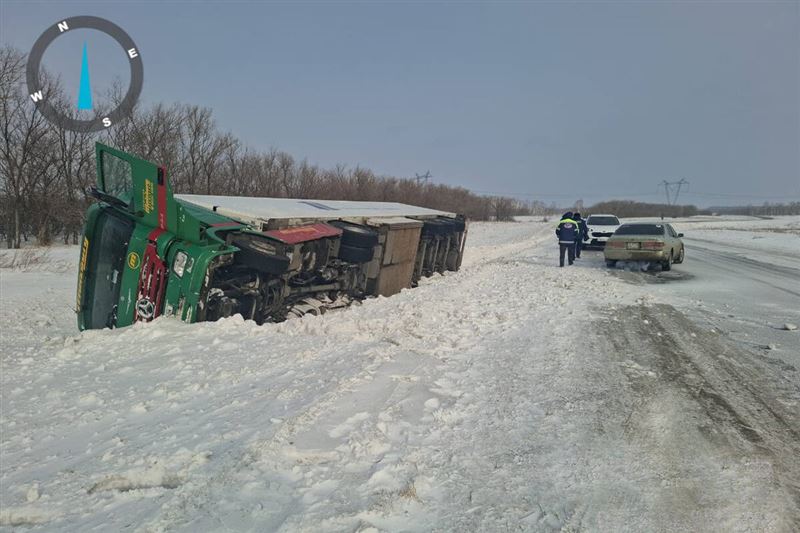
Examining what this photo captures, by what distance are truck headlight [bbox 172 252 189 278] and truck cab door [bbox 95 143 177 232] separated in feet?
1.54

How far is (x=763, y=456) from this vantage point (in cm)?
338

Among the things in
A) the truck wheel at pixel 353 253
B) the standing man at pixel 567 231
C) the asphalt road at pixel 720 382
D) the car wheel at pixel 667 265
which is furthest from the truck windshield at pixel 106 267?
the car wheel at pixel 667 265

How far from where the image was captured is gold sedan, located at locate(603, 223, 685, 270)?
14094 millimetres

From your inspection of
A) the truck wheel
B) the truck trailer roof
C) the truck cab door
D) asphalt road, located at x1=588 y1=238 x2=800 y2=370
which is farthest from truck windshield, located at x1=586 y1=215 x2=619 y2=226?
the truck cab door

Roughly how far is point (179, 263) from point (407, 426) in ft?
13.5

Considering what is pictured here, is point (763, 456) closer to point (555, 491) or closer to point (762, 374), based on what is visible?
point (555, 491)

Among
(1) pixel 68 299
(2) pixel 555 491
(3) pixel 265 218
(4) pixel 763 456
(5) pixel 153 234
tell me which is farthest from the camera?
(1) pixel 68 299

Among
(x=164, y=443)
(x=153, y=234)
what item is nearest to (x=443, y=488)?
(x=164, y=443)

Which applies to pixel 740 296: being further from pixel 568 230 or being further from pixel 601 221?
pixel 601 221

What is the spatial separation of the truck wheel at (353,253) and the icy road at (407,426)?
2353 millimetres

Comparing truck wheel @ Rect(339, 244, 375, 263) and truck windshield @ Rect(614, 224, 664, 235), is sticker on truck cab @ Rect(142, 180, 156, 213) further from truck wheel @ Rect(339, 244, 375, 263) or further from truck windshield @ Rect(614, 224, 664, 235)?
truck windshield @ Rect(614, 224, 664, 235)

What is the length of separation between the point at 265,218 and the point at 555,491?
246 inches

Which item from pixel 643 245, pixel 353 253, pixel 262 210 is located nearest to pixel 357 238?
pixel 353 253

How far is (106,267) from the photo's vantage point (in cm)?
709
